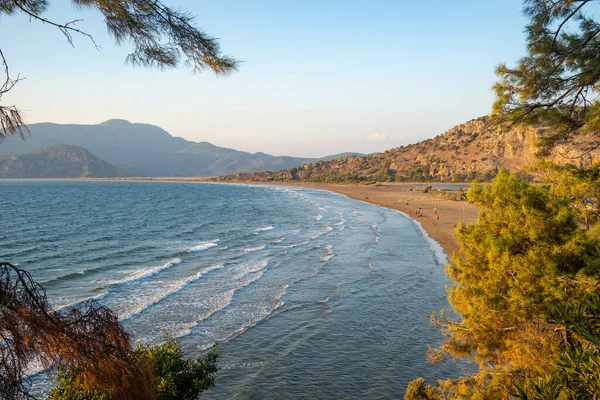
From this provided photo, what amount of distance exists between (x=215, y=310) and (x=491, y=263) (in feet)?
43.1

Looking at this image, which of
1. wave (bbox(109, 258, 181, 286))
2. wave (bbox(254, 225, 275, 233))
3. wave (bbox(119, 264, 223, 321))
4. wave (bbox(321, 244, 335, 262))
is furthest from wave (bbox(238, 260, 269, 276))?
wave (bbox(254, 225, 275, 233))

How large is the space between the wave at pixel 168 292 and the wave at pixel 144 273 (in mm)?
2544

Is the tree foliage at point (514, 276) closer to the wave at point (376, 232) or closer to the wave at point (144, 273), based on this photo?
the wave at point (144, 273)

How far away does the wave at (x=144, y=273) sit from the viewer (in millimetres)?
23672

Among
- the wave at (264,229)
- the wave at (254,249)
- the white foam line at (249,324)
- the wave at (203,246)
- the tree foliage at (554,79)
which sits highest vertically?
the tree foliage at (554,79)

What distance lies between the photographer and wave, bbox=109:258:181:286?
23672 mm

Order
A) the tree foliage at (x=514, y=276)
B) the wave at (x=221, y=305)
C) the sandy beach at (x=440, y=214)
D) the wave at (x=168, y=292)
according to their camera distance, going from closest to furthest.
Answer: the tree foliage at (x=514, y=276) → the wave at (x=221, y=305) → the wave at (x=168, y=292) → the sandy beach at (x=440, y=214)

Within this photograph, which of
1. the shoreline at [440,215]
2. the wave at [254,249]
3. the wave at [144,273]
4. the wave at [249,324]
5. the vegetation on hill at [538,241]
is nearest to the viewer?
the vegetation on hill at [538,241]

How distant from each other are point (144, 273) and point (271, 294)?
8.59m

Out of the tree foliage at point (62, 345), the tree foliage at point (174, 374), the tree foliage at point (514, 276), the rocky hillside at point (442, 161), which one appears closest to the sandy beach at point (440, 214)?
the tree foliage at point (514, 276)

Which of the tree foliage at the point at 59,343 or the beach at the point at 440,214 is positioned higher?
the tree foliage at the point at 59,343

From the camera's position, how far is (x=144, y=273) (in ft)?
84.2

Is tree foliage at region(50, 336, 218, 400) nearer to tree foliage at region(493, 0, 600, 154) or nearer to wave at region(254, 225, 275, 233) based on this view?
tree foliage at region(493, 0, 600, 154)

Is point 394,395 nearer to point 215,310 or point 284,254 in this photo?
point 215,310
